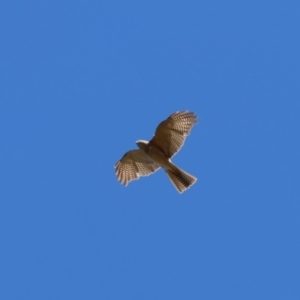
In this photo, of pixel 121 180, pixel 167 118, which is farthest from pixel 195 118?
pixel 121 180

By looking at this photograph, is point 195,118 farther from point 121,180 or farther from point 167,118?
point 121,180

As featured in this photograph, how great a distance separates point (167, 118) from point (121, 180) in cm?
268

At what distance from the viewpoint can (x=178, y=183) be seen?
31.9 metres

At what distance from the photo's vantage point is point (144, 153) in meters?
32.1

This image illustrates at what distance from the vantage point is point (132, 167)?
32844 mm

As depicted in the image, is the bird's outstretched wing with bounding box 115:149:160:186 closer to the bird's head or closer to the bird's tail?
the bird's head

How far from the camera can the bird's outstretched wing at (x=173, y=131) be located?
31.2 metres

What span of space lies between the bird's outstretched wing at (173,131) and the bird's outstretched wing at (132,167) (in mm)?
925

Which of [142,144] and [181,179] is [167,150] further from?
[181,179]

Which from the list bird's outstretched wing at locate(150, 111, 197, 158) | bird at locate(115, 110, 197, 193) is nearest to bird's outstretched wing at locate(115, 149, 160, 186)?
bird at locate(115, 110, 197, 193)

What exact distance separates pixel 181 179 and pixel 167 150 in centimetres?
87

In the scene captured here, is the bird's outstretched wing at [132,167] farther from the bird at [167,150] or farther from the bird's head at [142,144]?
the bird's head at [142,144]

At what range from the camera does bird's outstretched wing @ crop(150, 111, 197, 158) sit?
31.2m

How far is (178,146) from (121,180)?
219 cm
